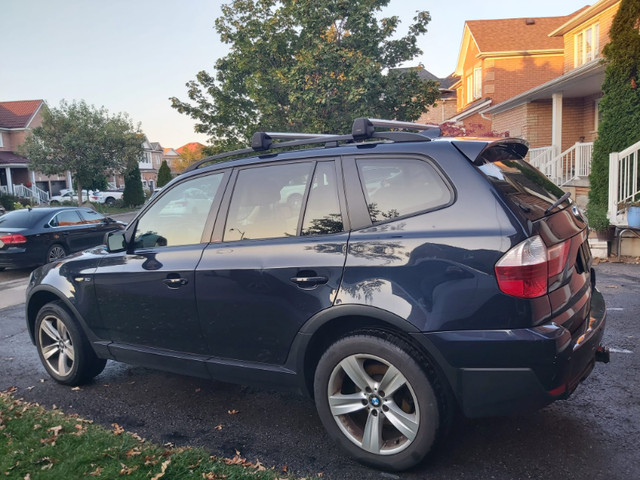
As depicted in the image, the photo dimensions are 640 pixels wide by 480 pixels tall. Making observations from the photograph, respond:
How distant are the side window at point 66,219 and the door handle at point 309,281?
1041cm

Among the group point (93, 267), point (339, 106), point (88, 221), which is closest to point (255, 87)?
point (339, 106)

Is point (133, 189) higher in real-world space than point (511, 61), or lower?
lower

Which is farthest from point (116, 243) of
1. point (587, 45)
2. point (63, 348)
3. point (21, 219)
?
point (587, 45)

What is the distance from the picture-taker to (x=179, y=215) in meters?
4.00

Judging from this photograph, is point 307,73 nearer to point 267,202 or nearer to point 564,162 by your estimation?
point 564,162

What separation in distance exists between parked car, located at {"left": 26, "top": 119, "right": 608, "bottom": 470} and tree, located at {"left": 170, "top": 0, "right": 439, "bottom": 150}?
43.9ft

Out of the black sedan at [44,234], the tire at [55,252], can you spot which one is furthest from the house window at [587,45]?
the tire at [55,252]

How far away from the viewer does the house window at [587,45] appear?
62.0 feet

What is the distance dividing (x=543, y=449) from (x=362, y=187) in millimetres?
1880

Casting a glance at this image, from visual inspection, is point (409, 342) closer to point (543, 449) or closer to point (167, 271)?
point (543, 449)

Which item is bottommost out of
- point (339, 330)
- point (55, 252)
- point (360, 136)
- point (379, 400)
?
point (55, 252)

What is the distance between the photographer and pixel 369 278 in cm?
295

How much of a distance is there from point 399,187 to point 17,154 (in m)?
46.9

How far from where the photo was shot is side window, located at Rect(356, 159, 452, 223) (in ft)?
9.72
